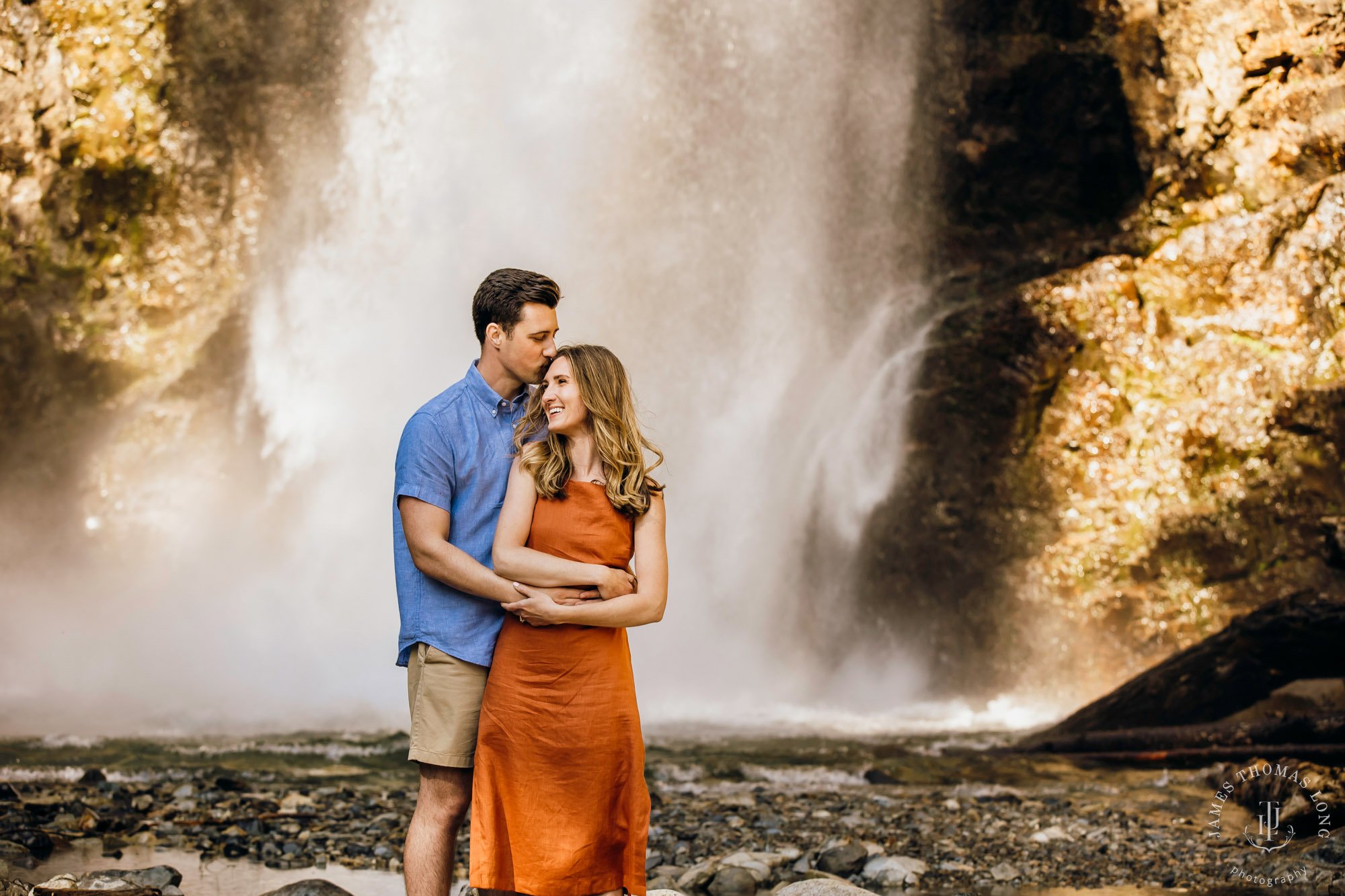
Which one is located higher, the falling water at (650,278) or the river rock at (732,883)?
the falling water at (650,278)

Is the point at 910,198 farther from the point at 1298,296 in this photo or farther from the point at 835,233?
the point at 1298,296

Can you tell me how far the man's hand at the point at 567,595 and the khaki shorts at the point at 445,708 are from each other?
1.08 feet

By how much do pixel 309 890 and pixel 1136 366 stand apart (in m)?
11.7

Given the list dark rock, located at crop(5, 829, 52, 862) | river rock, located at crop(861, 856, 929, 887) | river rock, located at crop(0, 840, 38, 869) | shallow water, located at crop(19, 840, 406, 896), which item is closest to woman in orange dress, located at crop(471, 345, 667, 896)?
shallow water, located at crop(19, 840, 406, 896)

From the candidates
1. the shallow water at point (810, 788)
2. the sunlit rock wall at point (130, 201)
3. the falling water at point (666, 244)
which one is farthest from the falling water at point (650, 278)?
the shallow water at point (810, 788)

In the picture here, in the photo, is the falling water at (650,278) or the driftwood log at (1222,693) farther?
the falling water at (650,278)

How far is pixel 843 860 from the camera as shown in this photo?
15.4ft

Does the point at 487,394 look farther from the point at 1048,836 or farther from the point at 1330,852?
the point at 1048,836

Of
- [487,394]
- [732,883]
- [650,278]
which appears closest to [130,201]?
[650,278]

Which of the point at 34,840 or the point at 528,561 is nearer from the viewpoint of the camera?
the point at 528,561

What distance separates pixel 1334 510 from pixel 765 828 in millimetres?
9275

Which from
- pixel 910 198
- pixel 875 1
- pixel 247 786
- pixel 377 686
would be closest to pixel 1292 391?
pixel 910 198

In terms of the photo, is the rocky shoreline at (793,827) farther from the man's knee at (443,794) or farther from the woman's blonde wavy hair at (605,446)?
the woman's blonde wavy hair at (605,446)

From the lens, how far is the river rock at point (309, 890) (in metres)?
3.79
